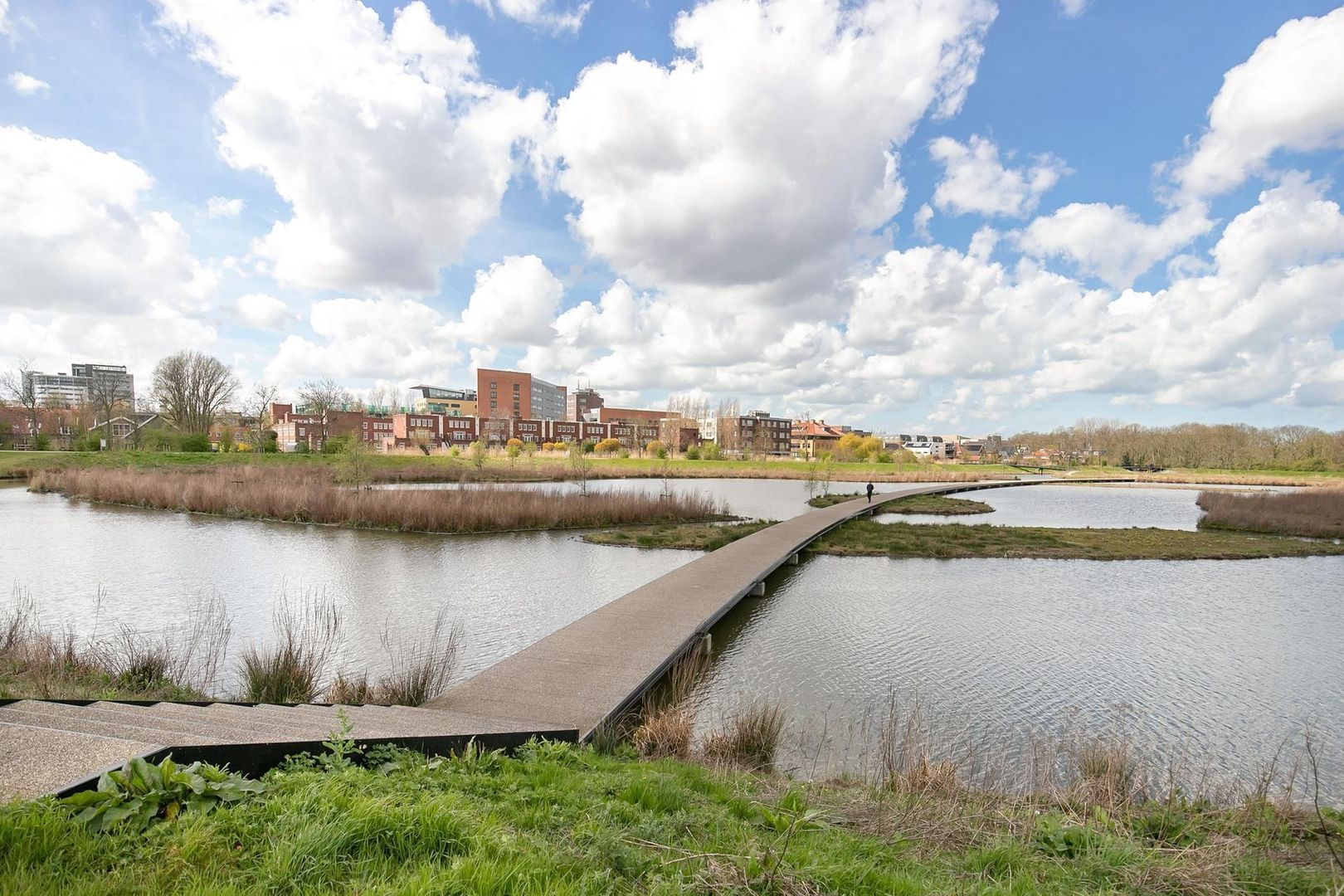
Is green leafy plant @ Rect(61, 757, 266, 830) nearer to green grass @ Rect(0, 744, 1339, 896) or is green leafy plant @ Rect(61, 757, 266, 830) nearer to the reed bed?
green grass @ Rect(0, 744, 1339, 896)

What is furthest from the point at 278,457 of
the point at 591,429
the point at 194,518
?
the point at 591,429

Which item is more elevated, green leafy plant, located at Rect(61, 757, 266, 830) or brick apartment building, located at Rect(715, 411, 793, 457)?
brick apartment building, located at Rect(715, 411, 793, 457)

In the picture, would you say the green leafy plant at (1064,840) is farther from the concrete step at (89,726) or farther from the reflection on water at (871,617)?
the concrete step at (89,726)

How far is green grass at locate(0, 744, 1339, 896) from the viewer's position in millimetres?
2143

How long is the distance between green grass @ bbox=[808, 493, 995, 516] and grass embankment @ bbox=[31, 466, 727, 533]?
25.5 feet

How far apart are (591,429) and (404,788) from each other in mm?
101815

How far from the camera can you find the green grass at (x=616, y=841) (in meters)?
2.14

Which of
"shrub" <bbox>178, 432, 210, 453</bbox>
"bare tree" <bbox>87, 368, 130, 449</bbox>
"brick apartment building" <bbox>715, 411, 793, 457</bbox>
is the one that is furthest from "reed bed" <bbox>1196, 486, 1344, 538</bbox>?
"bare tree" <bbox>87, 368, 130, 449</bbox>

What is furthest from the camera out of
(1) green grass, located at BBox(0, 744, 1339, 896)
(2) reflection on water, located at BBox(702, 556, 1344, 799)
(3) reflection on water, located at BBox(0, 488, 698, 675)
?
(3) reflection on water, located at BBox(0, 488, 698, 675)

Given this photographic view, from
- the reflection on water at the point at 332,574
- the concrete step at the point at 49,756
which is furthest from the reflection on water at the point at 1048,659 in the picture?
the concrete step at the point at 49,756

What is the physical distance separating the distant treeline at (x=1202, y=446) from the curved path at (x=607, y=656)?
78.2 metres

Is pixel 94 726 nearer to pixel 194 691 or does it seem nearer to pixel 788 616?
pixel 194 691

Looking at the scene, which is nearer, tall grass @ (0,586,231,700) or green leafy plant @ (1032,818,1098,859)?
green leafy plant @ (1032,818,1098,859)

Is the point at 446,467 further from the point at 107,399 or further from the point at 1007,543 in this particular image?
the point at 107,399
